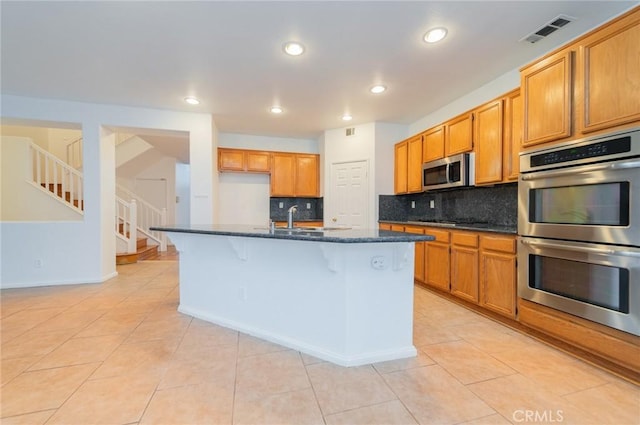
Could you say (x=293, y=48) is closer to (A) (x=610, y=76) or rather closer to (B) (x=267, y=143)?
(A) (x=610, y=76)

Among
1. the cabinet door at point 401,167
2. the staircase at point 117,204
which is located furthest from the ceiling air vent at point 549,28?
the staircase at point 117,204

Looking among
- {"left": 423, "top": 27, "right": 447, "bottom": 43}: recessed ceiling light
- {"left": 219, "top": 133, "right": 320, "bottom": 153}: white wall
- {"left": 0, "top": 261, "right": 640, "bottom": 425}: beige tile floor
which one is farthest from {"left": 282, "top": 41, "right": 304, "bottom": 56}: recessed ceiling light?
{"left": 219, "top": 133, "right": 320, "bottom": 153}: white wall

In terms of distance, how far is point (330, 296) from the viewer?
79.7 inches

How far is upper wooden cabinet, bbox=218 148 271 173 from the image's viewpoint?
18.0 feet

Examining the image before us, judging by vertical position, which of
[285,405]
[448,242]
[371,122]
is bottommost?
[285,405]

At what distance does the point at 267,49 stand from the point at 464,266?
2.97 metres

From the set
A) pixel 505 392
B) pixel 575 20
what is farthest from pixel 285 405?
pixel 575 20

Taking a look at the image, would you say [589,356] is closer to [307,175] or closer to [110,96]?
[307,175]

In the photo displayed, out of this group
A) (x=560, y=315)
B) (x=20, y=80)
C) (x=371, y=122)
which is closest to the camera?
(x=560, y=315)

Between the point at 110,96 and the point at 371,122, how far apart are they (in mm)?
3774

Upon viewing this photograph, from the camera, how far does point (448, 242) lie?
3361 millimetres

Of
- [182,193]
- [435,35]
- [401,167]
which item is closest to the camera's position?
[435,35]

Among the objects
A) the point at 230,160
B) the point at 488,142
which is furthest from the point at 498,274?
the point at 230,160

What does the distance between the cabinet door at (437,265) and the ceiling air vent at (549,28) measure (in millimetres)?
2122
